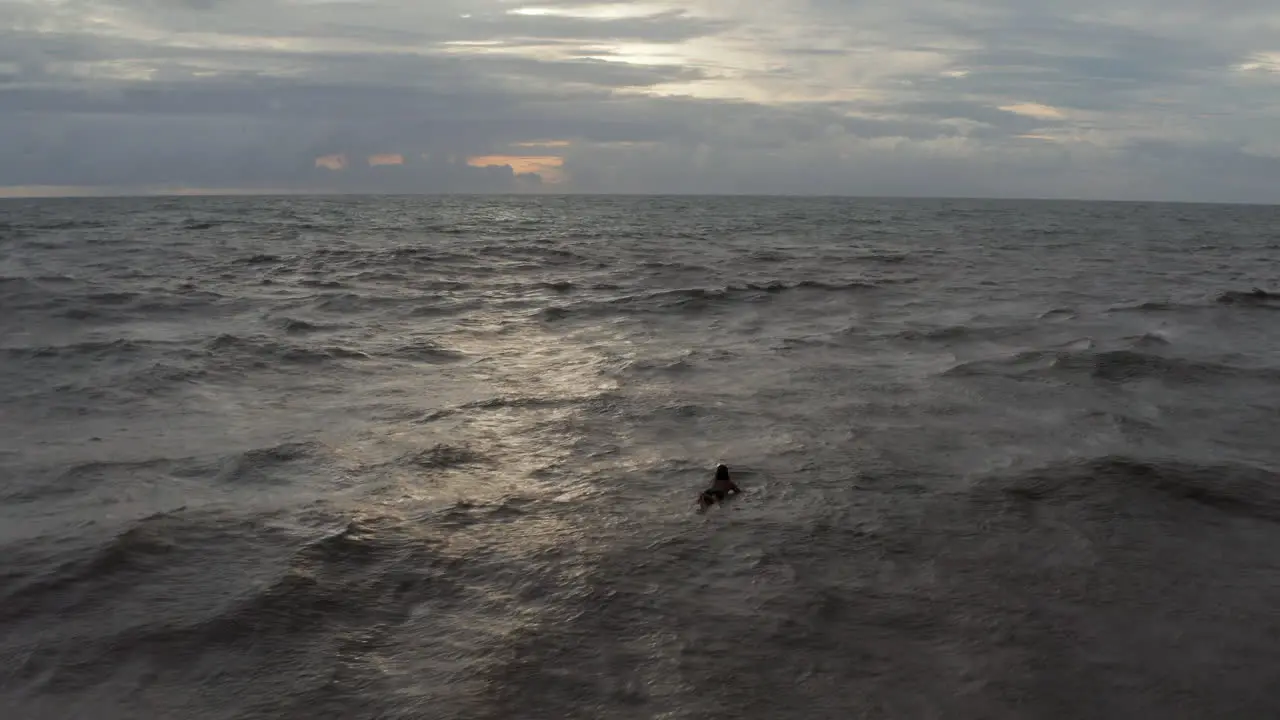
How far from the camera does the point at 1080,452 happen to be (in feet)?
35.9

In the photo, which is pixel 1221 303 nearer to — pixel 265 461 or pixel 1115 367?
pixel 1115 367

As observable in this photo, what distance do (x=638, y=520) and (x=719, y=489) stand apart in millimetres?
972

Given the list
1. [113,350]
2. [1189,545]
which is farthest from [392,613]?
[113,350]

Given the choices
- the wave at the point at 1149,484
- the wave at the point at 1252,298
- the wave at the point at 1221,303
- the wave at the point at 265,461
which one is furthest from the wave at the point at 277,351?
the wave at the point at 1252,298

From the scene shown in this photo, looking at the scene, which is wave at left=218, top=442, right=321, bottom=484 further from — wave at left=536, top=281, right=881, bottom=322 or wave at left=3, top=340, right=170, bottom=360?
wave at left=536, top=281, right=881, bottom=322

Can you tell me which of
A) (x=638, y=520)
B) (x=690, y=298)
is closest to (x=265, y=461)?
(x=638, y=520)

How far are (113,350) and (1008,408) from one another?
16130 millimetres

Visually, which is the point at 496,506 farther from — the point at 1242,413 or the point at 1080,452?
the point at 1242,413

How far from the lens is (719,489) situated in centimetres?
939

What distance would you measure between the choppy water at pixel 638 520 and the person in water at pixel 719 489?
0.22 m

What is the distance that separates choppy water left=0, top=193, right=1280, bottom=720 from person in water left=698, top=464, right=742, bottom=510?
0.22 meters

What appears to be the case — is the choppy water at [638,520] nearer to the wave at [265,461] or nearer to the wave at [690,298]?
the wave at [265,461]

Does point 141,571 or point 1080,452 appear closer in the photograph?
point 141,571

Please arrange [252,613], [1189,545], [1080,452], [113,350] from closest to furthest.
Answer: [252,613]
[1189,545]
[1080,452]
[113,350]
